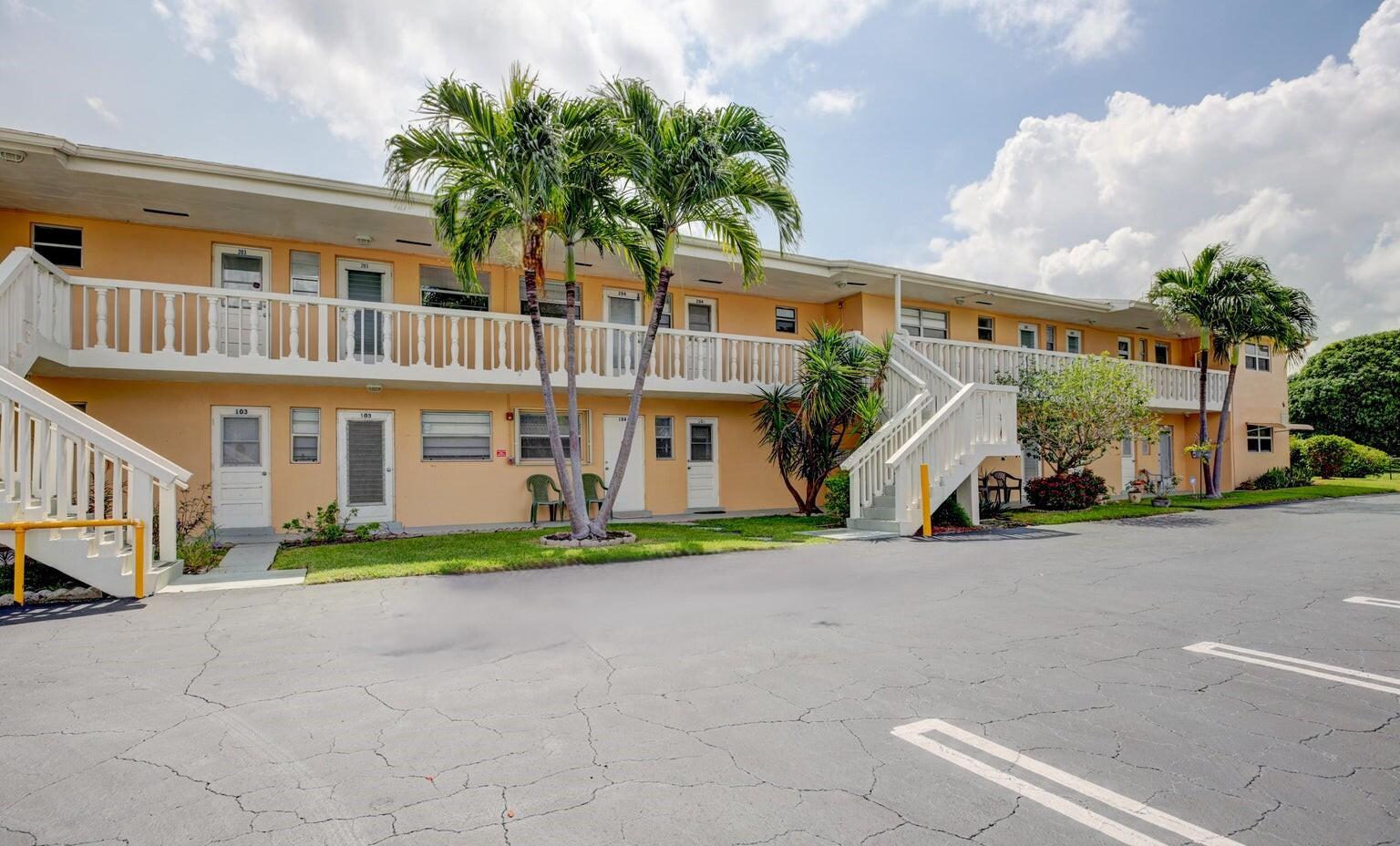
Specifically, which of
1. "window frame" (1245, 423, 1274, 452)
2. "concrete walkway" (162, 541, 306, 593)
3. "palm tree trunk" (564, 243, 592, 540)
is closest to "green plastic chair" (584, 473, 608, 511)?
"palm tree trunk" (564, 243, 592, 540)

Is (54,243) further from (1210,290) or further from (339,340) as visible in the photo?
(1210,290)

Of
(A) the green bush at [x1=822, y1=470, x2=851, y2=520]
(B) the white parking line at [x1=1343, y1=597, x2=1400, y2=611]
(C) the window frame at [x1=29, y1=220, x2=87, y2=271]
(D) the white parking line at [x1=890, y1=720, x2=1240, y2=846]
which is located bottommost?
(B) the white parking line at [x1=1343, y1=597, x2=1400, y2=611]

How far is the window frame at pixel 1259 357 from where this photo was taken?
24.1 meters

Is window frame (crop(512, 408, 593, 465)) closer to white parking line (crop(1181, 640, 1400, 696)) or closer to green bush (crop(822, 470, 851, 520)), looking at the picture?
green bush (crop(822, 470, 851, 520))

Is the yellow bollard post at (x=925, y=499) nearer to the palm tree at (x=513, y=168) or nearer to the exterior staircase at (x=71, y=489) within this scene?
the palm tree at (x=513, y=168)

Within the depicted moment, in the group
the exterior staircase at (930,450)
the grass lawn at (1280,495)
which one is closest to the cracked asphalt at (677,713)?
the exterior staircase at (930,450)

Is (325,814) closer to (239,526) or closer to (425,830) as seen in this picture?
(425,830)

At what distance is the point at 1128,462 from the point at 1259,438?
6449 millimetres

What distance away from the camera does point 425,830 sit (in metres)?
2.75

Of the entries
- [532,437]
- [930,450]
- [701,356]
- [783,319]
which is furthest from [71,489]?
[783,319]

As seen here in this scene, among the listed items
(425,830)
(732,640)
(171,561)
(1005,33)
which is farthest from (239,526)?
(1005,33)

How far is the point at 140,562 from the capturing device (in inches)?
277

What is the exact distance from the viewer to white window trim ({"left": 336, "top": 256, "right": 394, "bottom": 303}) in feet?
43.5

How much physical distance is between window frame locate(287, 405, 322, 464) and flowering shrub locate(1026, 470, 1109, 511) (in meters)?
15.1
